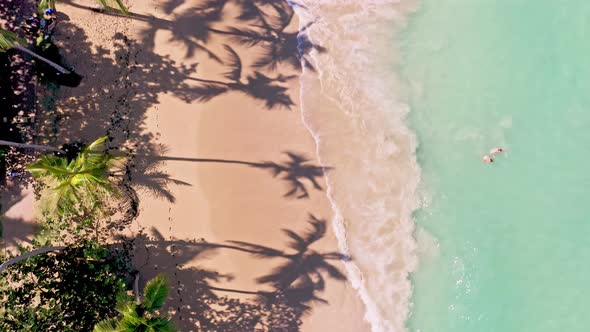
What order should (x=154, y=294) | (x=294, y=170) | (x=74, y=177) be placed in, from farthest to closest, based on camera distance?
(x=294, y=170) < (x=154, y=294) < (x=74, y=177)

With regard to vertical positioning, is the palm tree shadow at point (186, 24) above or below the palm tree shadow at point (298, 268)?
above

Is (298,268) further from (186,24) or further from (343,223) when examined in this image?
(186,24)

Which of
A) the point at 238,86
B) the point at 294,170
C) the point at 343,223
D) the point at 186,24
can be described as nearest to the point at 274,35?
the point at 238,86

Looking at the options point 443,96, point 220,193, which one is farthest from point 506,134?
point 220,193

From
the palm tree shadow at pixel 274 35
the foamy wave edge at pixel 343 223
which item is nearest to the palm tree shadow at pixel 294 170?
the foamy wave edge at pixel 343 223

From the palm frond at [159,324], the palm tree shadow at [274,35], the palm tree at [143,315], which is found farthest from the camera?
the palm tree shadow at [274,35]

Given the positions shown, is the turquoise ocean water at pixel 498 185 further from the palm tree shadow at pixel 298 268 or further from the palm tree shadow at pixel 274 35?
the palm tree shadow at pixel 274 35

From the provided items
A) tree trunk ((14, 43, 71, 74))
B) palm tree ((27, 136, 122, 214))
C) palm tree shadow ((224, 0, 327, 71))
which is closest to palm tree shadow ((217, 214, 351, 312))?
palm tree ((27, 136, 122, 214))
